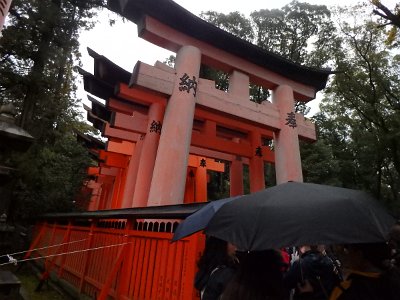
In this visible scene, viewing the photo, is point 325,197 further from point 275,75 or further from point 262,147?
point 262,147

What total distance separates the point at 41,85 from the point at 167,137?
618 cm

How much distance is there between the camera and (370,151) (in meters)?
17.7

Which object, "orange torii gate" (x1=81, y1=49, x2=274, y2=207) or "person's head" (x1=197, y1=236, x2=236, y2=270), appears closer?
"person's head" (x1=197, y1=236, x2=236, y2=270)

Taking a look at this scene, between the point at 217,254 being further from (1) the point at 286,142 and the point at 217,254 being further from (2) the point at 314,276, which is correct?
(1) the point at 286,142

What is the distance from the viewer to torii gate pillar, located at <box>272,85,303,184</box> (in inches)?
316

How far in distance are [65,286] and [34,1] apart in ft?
29.3

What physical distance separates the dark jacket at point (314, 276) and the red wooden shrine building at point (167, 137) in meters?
1.26

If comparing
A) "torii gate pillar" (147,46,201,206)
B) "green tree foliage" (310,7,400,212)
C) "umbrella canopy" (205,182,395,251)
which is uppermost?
"green tree foliage" (310,7,400,212)

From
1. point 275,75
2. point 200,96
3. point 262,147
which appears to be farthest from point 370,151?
point 200,96

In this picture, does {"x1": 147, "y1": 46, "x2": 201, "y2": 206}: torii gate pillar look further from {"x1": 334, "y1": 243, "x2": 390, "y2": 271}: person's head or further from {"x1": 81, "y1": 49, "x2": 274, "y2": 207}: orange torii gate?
{"x1": 334, "y1": 243, "x2": 390, "y2": 271}: person's head

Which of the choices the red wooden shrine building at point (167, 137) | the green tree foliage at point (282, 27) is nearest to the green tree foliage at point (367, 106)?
the green tree foliage at point (282, 27)

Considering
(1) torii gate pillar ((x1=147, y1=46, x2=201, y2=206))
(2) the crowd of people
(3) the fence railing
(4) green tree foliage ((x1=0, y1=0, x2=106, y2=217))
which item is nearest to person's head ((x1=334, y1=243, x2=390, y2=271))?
(2) the crowd of people

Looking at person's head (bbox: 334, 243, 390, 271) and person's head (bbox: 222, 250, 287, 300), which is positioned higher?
person's head (bbox: 334, 243, 390, 271)

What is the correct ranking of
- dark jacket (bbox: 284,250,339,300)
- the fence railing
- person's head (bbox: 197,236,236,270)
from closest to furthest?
dark jacket (bbox: 284,250,339,300), person's head (bbox: 197,236,236,270), the fence railing
